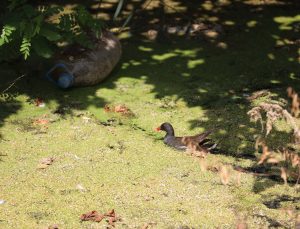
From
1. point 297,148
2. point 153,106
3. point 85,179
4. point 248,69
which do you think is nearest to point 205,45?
point 248,69

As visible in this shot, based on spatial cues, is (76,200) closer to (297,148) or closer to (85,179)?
(85,179)

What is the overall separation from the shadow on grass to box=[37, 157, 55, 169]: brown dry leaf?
123 cm

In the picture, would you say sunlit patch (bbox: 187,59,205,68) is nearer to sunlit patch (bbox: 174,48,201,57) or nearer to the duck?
sunlit patch (bbox: 174,48,201,57)

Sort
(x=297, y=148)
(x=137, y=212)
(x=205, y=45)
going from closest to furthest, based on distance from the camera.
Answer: (x=137, y=212) < (x=297, y=148) < (x=205, y=45)

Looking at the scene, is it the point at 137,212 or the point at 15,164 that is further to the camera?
the point at 15,164

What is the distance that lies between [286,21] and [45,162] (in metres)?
6.21

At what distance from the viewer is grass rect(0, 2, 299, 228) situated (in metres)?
4.74

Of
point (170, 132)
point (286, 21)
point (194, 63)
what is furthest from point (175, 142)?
point (286, 21)

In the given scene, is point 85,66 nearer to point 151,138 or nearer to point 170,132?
point 151,138

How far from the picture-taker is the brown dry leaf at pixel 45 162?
5559 mm

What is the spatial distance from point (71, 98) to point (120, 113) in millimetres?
Result: 896

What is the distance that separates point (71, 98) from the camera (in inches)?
292

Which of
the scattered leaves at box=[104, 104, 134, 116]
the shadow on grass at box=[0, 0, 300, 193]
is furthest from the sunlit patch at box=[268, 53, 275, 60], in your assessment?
the scattered leaves at box=[104, 104, 134, 116]

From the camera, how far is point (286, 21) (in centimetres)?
990
